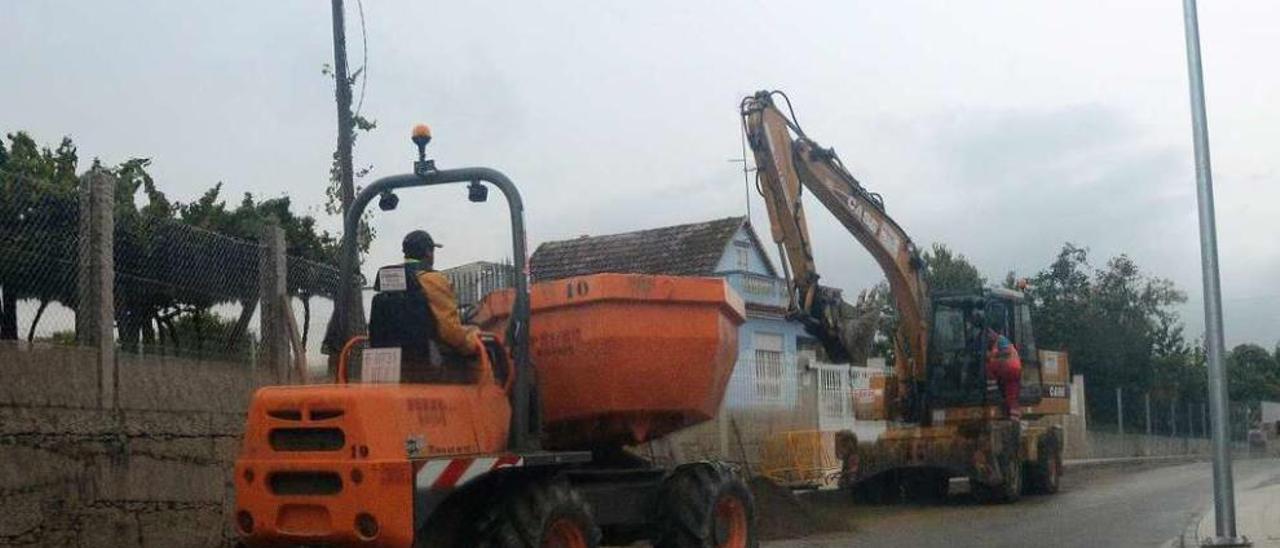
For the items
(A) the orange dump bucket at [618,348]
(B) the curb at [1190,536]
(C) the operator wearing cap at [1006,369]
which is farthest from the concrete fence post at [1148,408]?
(A) the orange dump bucket at [618,348]

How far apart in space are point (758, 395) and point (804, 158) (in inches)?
155

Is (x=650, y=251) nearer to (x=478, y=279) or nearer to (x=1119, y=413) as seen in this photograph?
(x=1119, y=413)

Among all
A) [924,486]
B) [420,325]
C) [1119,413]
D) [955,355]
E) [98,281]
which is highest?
[98,281]

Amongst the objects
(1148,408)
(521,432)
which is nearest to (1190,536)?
(521,432)

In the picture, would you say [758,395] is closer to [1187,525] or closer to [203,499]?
[1187,525]

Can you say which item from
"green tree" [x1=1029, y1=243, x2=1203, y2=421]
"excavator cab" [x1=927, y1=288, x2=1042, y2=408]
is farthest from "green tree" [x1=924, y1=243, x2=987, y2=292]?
"excavator cab" [x1=927, y1=288, x2=1042, y2=408]

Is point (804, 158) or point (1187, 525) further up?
point (804, 158)

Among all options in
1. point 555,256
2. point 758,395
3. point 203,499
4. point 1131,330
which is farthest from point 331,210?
point 1131,330

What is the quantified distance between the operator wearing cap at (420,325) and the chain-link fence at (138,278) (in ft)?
9.45

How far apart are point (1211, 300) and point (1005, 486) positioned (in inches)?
284

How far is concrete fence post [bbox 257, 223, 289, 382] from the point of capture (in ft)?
41.3

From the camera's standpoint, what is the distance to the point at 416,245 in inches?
354

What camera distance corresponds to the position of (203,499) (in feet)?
38.2

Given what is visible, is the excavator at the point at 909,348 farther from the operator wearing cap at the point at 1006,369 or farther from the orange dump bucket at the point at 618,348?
the orange dump bucket at the point at 618,348
